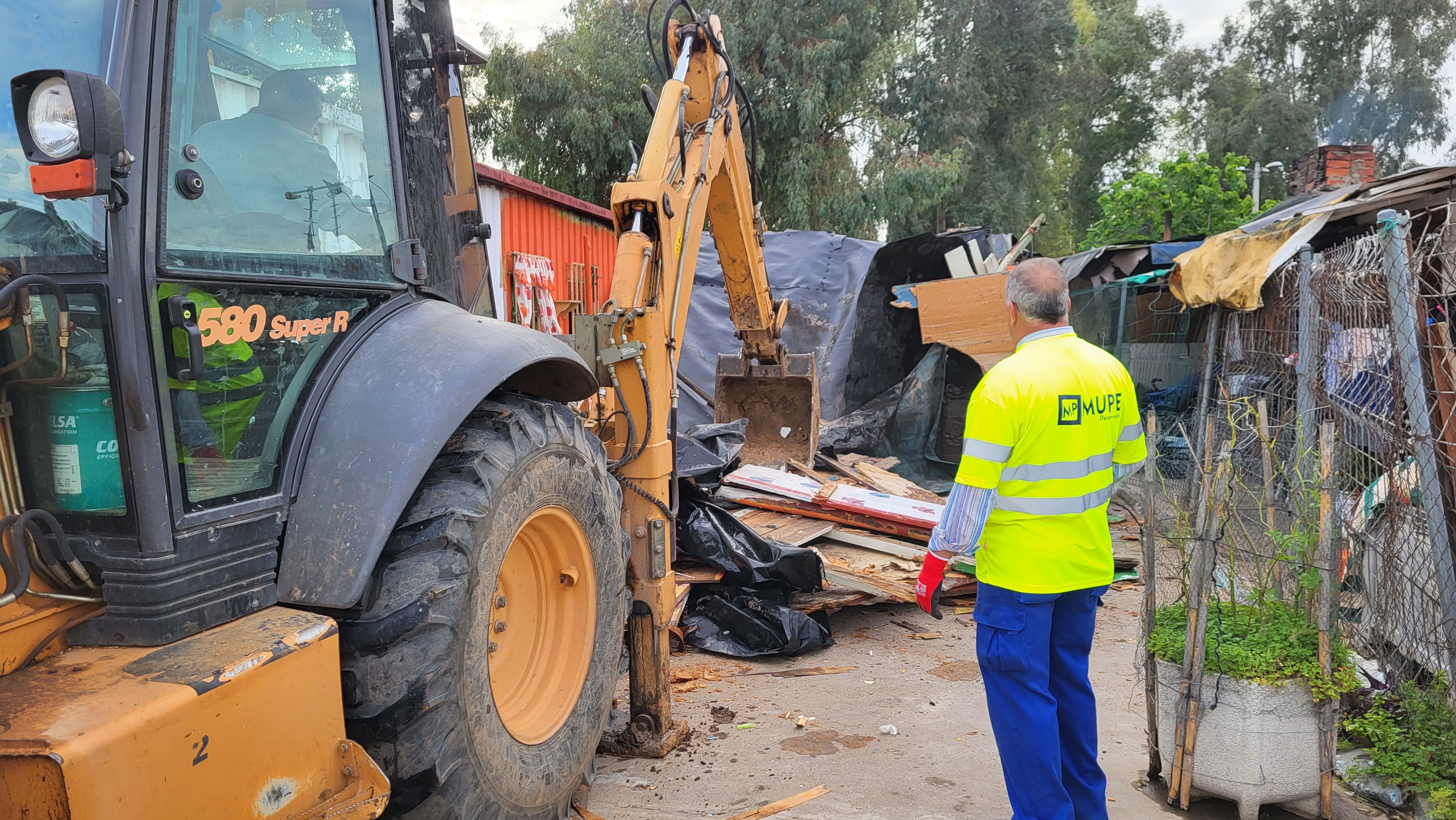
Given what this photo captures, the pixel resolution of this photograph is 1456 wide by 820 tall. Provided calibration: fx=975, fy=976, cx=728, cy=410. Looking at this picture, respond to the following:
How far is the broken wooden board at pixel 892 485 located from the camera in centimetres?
732

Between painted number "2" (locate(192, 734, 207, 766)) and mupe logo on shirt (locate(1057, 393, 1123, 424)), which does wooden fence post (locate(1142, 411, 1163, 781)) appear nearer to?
mupe logo on shirt (locate(1057, 393, 1123, 424))

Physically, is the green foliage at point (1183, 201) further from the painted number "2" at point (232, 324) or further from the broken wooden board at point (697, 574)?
the painted number "2" at point (232, 324)

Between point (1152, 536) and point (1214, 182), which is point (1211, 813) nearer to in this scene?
point (1152, 536)

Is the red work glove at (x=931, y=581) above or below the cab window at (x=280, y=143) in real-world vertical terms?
below

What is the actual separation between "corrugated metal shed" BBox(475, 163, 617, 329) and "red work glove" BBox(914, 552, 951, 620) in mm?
7228

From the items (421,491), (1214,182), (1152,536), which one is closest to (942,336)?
(1152,536)

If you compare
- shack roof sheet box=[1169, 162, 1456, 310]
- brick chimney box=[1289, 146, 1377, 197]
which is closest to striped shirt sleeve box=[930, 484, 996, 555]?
shack roof sheet box=[1169, 162, 1456, 310]

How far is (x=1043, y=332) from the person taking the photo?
124 inches

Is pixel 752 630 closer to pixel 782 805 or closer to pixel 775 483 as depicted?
pixel 775 483

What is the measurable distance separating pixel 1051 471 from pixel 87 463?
2.52 m

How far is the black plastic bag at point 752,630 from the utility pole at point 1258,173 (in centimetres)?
2085

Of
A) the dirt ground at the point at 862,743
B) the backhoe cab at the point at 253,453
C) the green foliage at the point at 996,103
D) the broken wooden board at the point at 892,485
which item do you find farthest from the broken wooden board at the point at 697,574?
the green foliage at the point at 996,103

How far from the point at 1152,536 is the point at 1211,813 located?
98cm

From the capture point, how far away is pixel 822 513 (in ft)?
20.9
